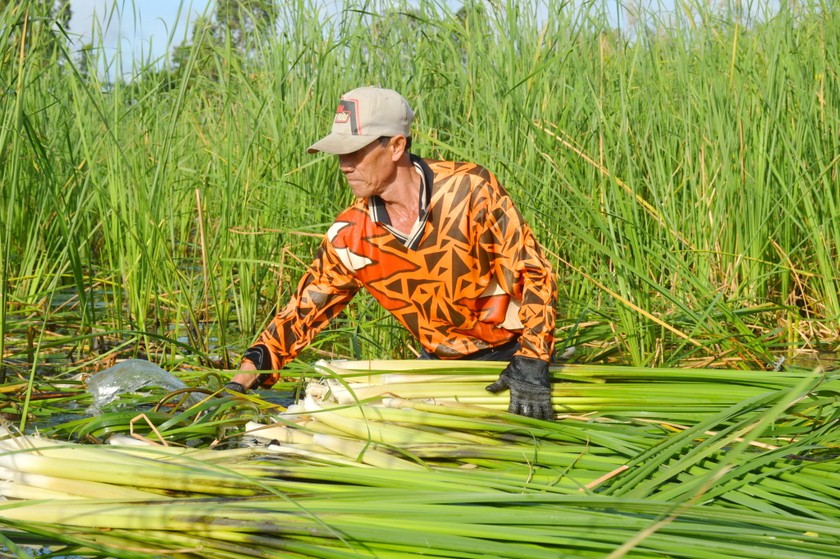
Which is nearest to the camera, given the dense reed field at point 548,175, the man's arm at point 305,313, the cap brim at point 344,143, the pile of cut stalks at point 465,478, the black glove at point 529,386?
the pile of cut stalks at point 465,478

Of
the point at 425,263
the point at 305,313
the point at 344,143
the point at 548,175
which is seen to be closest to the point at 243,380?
the point at 305,313

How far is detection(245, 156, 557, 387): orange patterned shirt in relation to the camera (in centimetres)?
300

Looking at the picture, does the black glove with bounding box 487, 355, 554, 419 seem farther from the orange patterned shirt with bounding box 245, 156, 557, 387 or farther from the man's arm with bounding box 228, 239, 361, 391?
the man's arm with bounding box 228, 239, 361, 391

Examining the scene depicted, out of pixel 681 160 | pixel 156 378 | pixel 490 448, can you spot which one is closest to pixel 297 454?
pixel 490 448

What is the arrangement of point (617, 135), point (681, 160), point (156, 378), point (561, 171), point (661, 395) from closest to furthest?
point (661, 395) → point (156, 378) → point (561, 171) → point (617, 135) → point (681, 160)

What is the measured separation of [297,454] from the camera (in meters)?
2.42

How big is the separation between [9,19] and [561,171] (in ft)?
6.49

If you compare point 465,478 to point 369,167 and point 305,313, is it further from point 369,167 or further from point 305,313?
point 305,313

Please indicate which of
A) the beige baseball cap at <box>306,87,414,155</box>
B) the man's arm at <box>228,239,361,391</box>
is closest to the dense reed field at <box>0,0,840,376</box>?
the man's arm at <box>228,239,361,391</box>

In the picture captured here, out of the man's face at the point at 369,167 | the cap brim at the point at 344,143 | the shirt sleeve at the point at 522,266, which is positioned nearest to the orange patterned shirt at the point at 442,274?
the shirt sleeve at the point at 522,266

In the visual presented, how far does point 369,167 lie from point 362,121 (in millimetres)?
144

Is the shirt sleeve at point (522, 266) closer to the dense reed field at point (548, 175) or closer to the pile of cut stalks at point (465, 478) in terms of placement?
the pile of cut stalks at point (465, 478)

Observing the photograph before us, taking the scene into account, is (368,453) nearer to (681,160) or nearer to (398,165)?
(398,165)

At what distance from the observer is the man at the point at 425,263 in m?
2.88
